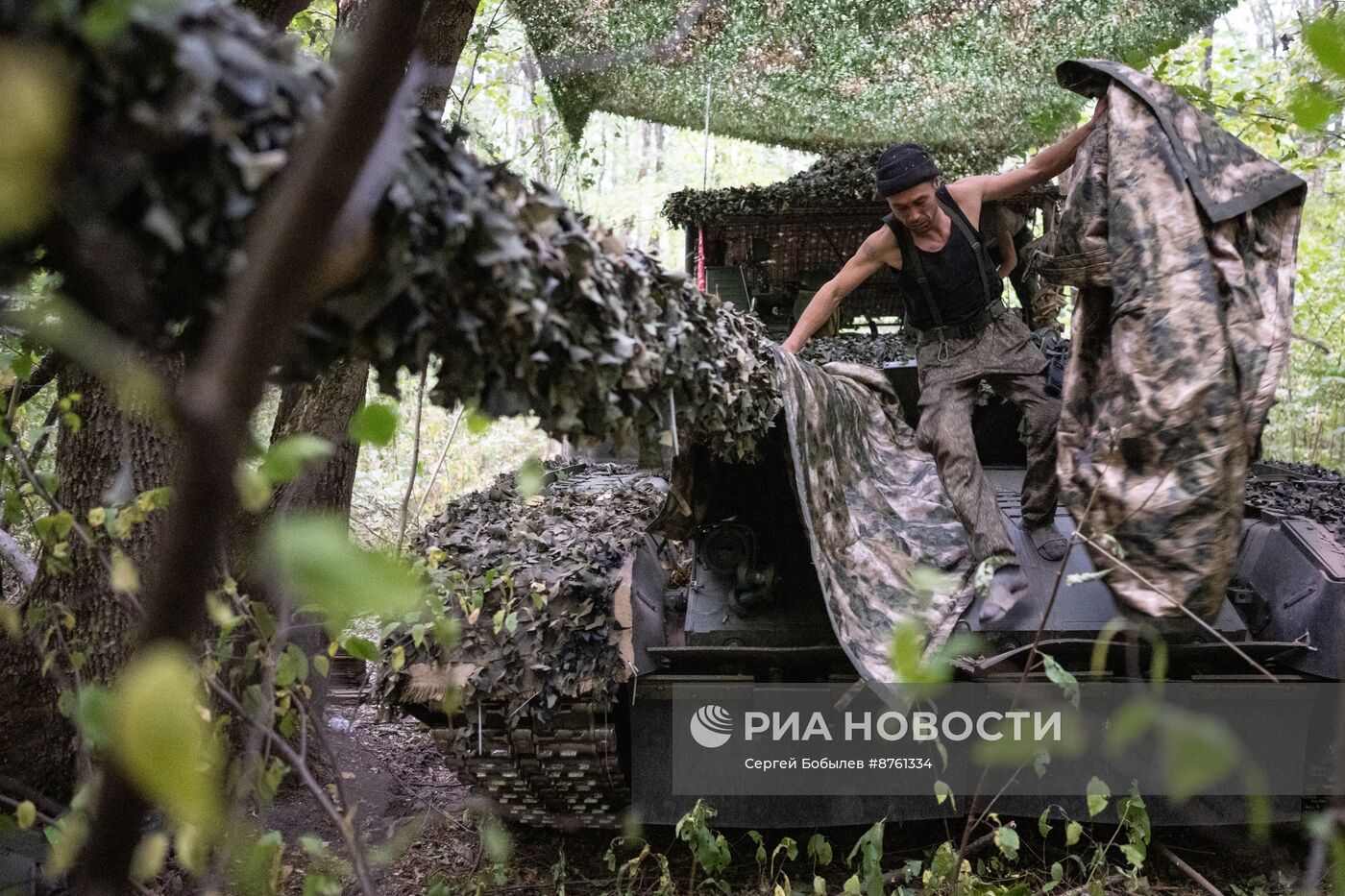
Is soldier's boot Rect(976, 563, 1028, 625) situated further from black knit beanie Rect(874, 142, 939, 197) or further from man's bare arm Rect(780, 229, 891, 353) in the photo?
black knit beanie Rect(874, 142, 939, 197)

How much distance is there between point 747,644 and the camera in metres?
3.98

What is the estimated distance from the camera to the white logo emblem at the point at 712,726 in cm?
400

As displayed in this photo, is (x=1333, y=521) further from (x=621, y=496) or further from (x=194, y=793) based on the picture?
(x=194, y=793)

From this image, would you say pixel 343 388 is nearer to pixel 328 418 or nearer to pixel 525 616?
pixel 328 418

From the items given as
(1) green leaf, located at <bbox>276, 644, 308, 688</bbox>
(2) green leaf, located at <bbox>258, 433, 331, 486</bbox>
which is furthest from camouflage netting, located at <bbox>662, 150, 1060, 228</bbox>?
(2) green leaf, located at <bbox>258, 433, 331, 486</bbox>

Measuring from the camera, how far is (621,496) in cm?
484

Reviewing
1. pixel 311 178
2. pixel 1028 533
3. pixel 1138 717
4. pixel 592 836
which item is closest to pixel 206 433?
pixel 311 178

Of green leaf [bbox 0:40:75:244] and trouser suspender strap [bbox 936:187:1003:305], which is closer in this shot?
green leaf [bbox 0:40:75:244]

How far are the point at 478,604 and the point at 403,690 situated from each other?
0.41m

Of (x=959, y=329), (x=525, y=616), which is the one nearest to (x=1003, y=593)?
(x=959, y=329)

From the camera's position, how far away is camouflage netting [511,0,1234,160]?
28.8 feet

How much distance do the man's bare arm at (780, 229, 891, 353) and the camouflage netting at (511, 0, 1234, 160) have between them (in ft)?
15.7

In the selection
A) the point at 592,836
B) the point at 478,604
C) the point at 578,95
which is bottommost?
the point at 592,836

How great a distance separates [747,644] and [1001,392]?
59.5 inches
